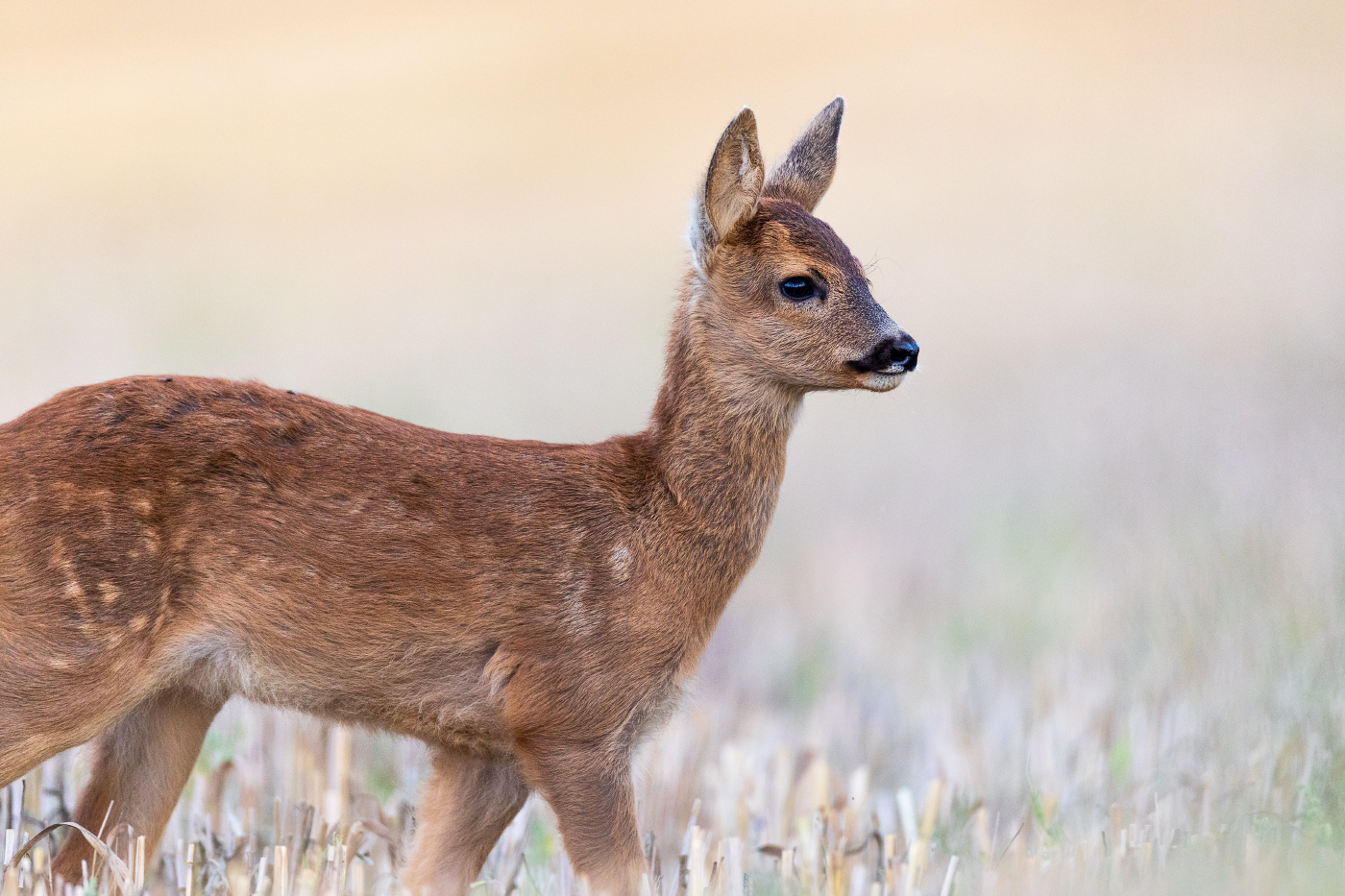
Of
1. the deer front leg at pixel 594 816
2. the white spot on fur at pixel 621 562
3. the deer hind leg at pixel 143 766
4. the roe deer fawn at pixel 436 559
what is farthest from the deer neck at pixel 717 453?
the deer hind leg at pixel 143 766

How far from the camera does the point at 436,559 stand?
6070mm

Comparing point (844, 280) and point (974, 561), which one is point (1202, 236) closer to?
point (974, 561)

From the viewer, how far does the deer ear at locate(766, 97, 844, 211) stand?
715 cm

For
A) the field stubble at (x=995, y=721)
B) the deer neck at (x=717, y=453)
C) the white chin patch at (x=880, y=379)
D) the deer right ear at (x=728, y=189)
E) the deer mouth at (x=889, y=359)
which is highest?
the deer right ear at (x=728, y=189)

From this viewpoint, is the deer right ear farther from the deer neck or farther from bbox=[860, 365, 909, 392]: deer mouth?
bbox=[860, 365, 909, 392]: deer mouth

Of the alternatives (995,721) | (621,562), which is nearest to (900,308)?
(995,721)

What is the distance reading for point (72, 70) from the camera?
1988 centimetres

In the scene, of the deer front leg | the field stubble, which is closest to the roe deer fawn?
the deer front leg

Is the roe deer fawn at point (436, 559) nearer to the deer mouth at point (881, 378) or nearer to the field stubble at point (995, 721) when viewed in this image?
the deer mouth at point (881, 378)

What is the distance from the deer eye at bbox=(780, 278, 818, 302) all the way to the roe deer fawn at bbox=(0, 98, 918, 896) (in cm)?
1

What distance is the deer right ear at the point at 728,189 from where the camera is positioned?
249 inches

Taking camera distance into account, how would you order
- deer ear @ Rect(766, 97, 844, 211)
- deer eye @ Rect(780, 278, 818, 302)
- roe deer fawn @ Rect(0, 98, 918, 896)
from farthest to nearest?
deer ear @ Rect(766, 97, 844, 211) < deer eye @ Rect(780, 278, 818, 302) < roe deer fawn @ Rect(0, 98, 918, 896)

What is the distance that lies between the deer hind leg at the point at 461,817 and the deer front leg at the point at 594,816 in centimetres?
43

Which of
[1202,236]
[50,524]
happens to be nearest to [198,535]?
[50,524]
